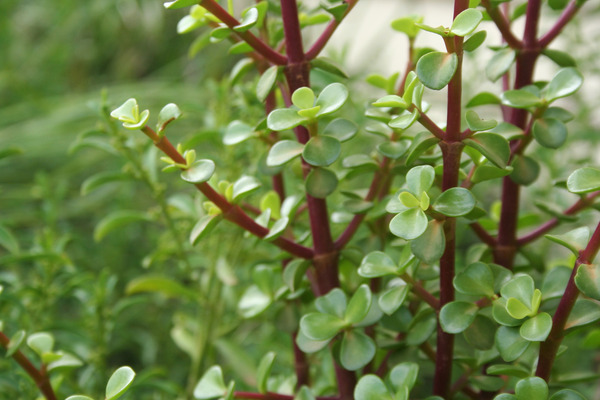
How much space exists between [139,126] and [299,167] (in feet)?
0.35

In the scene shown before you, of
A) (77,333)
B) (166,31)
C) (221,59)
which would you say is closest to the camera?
(77,333)

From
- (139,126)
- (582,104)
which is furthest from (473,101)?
(582,104)

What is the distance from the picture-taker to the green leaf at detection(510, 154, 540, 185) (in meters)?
0.28

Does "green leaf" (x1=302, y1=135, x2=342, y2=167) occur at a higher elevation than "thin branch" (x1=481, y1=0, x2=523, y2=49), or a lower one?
lower

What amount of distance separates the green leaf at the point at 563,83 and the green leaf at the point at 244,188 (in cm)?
12

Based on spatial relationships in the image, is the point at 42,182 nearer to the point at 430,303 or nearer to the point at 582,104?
the point at 430,303

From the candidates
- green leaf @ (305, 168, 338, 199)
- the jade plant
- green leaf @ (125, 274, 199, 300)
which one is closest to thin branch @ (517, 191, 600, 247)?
the jade plant

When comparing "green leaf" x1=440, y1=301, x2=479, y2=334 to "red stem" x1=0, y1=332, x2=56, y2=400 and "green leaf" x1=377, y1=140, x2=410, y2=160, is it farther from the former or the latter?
"red stem" x1=0, y1=332, x2=56, y2=400

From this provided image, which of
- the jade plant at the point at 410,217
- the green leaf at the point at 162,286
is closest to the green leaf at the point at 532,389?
the jade plant at the point at 410,217

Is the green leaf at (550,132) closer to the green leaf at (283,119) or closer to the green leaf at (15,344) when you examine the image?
the green leaf at (283,119)

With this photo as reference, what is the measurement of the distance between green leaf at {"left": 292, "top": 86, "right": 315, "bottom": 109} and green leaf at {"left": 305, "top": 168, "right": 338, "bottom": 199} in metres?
0.03

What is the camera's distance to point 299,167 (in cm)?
32

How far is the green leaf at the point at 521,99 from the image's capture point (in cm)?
26

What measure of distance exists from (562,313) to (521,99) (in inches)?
3.3
